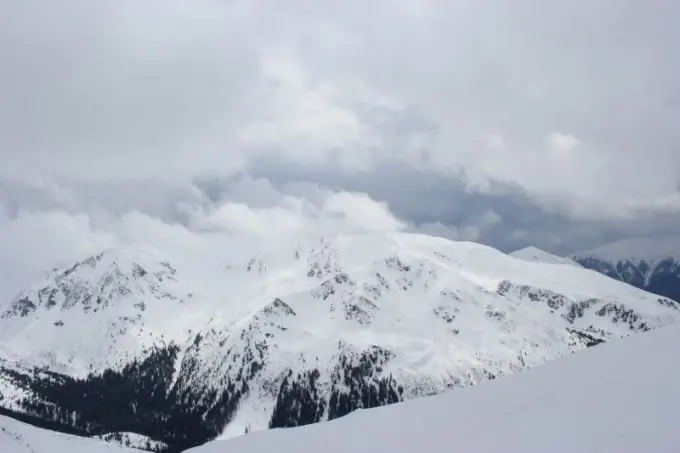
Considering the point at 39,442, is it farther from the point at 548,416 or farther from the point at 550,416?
the point at 550,416

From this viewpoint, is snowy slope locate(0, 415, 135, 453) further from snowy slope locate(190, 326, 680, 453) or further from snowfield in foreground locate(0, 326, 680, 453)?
snowy slope locate(190, 326, 680, 453)

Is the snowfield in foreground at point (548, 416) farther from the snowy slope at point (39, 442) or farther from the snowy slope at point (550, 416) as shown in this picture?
the snowy slope at point (39, 442)

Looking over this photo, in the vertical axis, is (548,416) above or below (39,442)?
above

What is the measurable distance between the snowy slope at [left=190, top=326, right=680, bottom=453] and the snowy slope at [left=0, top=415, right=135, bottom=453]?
64704 mm

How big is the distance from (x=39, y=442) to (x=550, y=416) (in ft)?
309

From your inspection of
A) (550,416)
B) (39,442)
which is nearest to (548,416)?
(550,416)

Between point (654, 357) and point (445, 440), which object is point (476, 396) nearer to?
point (445, 440)

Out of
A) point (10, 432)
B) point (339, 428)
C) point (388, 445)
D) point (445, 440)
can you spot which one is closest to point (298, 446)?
point (339, 428)

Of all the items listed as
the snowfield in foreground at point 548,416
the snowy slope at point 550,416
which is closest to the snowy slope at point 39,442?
the snowfield in foreground at point 548,416

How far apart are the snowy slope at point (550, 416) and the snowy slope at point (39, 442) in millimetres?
64704

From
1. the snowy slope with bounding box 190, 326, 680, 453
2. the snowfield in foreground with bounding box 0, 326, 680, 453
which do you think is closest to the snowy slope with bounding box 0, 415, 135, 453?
the snowfield in foreground with bounding box 0, 326, 680, 453

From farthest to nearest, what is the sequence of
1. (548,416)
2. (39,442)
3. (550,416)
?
(39,442) < (548,416) < (550,416)

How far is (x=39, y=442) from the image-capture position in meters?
91.0

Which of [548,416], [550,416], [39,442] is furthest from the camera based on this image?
[39,442]
